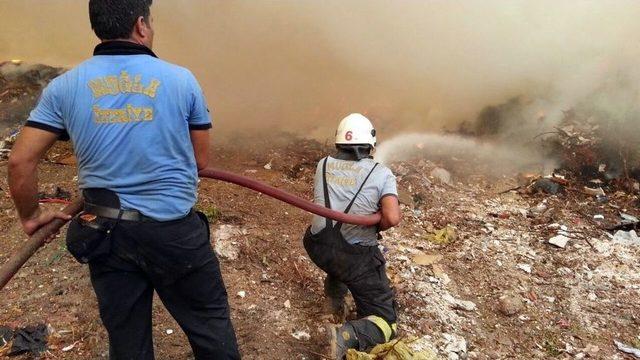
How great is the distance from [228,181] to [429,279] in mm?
2123

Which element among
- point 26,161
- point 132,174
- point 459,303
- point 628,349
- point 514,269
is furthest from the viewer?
point 514,269

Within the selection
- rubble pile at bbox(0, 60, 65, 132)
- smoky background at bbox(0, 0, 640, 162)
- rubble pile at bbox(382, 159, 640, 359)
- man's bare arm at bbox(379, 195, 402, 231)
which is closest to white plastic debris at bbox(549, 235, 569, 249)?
rubble pile at bbox(382, 159, 640, 359)

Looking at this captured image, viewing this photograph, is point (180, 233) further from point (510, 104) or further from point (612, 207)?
point (510, 104)

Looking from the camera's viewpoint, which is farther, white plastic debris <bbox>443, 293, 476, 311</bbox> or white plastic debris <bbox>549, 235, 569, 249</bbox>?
white plastic debris <bbox>549, 235, 569, 249</bbox>

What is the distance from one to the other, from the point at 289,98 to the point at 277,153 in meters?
1.82

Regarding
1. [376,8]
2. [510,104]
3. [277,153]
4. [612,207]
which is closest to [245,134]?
[277,153]

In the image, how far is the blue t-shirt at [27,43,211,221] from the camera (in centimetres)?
177

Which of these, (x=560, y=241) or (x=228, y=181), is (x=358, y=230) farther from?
(x=560, y=241)

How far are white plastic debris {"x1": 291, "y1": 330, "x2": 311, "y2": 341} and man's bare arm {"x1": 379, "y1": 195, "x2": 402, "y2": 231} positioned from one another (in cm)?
93

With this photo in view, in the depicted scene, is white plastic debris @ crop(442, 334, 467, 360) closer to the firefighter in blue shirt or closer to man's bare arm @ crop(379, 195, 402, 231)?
man's bare arm @ crop(379, 195, 402, 231)

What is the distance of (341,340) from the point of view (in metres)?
2.73

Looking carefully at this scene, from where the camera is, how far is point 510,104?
7.07 m

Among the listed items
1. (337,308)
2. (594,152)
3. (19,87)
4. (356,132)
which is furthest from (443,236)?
(19,87)

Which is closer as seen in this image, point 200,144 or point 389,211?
point 200,144
